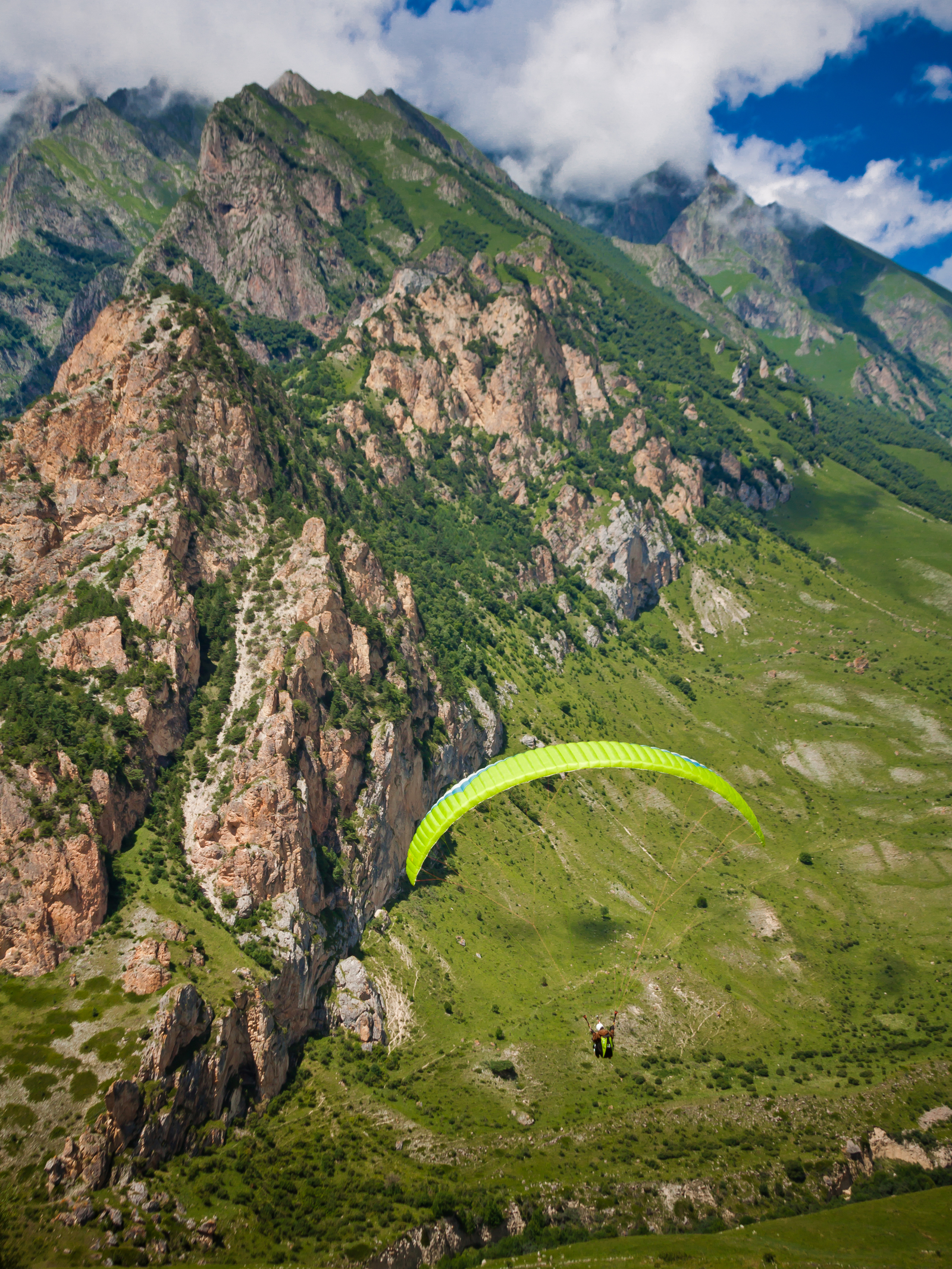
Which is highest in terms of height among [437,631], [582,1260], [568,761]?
[437,631]

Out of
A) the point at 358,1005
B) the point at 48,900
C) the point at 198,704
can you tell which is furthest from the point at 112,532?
the point at 358,1005

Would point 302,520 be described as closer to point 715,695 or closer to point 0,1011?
point 0,1011

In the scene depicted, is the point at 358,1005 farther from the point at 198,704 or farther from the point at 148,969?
the point at 198,704

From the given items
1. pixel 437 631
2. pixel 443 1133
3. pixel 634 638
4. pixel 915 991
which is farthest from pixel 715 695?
pixel 443 1133

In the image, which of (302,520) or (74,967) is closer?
(74,967)

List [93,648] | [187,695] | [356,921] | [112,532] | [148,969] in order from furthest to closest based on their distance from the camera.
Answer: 1. [112,532]
2. [356,921]
3. [187,695]
4. [93,648]
5. [148,969]

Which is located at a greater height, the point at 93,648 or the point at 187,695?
the point at 93,648

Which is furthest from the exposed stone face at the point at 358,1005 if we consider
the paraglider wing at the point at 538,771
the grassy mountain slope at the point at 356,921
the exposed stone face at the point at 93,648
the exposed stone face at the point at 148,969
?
the exposed stone face at the point at 93,648

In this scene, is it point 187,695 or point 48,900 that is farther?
point 187,695
